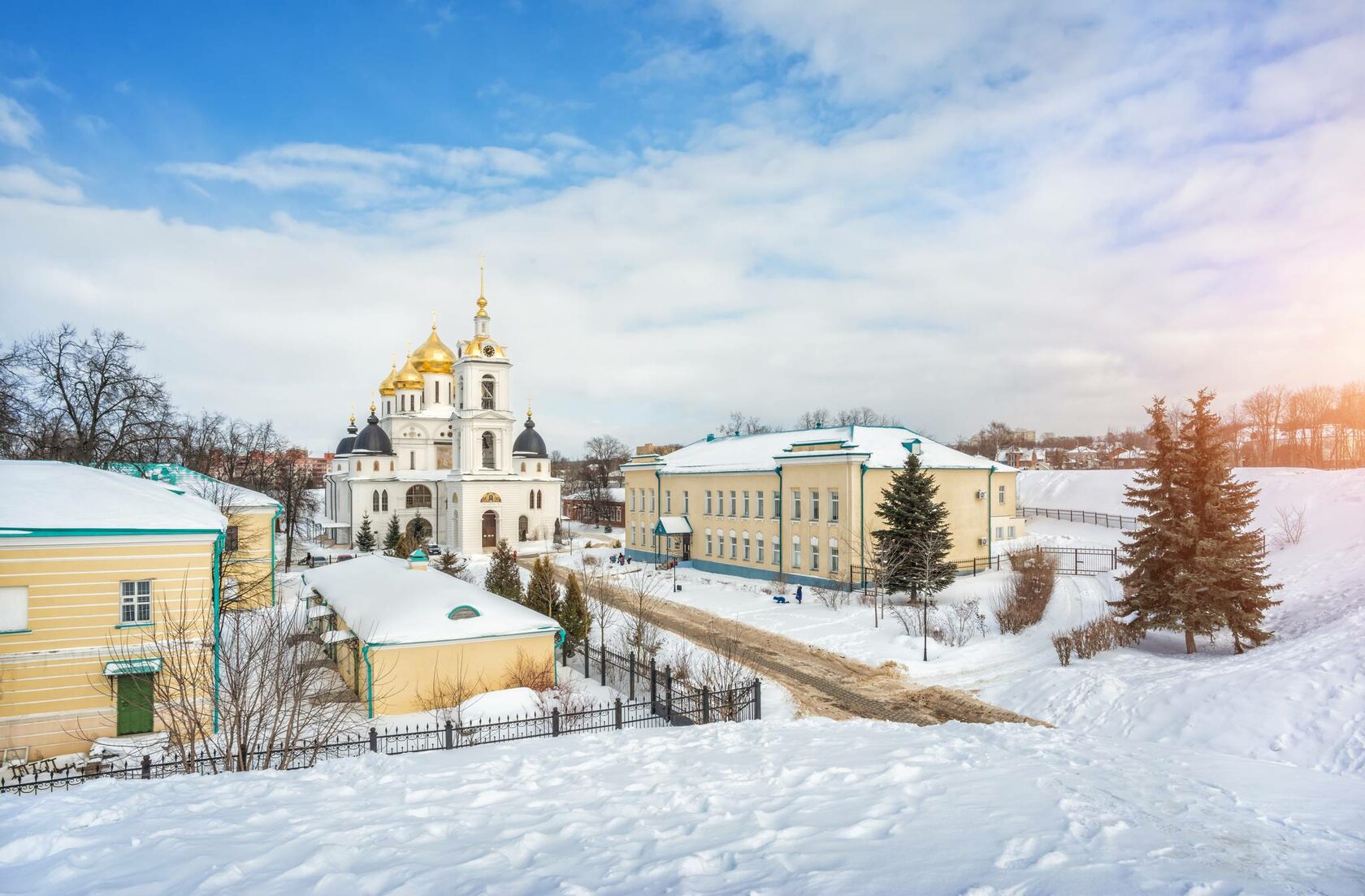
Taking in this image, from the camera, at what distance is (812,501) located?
3397cm

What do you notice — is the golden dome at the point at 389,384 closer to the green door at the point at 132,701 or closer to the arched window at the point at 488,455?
the arched window at the point at 488,455

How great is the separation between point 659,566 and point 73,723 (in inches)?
1167

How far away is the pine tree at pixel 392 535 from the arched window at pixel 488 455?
Result: 25.0 ft

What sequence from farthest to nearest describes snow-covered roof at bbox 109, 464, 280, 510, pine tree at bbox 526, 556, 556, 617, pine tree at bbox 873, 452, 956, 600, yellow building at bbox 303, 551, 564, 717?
pine tree at bbox 873, 452, 956, 600 → snow-covered roof at bbox 109, 464, 280, 510 → pine tree at bbox 526, 556, 556, 617 → yellow building at bbox 303, 551, 564, 717

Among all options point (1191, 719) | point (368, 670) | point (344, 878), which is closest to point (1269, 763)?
point (1191, 719)

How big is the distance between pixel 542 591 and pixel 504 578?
8.76ft

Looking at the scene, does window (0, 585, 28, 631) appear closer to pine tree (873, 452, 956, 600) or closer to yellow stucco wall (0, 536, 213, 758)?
yellow stucco wall (0, 536, 213, 758)

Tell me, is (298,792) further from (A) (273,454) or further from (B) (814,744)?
(A) (273,454)

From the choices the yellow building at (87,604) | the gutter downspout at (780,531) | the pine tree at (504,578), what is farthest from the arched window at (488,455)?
the yellow building at (87,604)

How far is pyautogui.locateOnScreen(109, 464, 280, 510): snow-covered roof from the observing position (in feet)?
83.7

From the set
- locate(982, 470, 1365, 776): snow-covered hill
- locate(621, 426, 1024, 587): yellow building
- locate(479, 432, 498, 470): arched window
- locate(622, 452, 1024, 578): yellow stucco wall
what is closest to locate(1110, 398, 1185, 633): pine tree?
locate(982, 470, 1365, 776): snow-covered hill

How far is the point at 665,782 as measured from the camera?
8.56m

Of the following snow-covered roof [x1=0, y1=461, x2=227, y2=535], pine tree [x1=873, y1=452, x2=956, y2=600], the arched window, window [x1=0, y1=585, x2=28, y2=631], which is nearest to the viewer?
window [x1=0, y1=585, x2=28, y2=631]

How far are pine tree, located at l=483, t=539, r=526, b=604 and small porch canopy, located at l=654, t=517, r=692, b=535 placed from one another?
14.4 m
